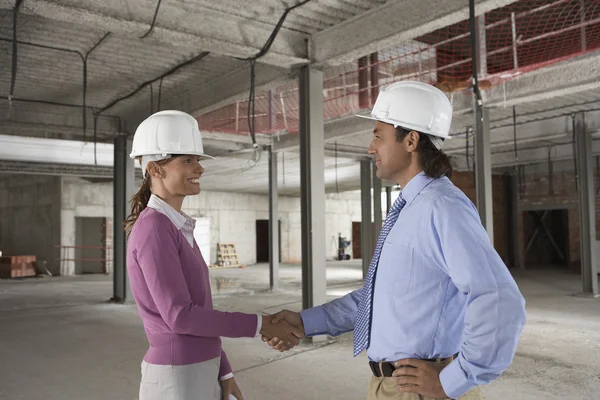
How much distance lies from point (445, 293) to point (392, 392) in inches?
Result: 14.5

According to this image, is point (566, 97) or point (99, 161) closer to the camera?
point (566, 97)

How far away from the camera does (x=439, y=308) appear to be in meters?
1.54

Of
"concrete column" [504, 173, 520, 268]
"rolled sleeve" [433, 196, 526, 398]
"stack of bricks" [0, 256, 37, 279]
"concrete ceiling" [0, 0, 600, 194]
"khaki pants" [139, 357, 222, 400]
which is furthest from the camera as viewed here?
"concrete column" [504, 173, 520, 268]

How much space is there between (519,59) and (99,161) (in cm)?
1030

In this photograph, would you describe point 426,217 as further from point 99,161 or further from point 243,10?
point 99,161

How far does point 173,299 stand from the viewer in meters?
1.74

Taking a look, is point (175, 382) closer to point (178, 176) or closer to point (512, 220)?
point (178, 176)

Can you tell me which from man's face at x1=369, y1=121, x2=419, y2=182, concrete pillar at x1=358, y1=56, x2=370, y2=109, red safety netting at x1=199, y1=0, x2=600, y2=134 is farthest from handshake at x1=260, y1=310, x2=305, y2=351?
concrete pillar at x1=358, y1=56, x2=370, y2=109

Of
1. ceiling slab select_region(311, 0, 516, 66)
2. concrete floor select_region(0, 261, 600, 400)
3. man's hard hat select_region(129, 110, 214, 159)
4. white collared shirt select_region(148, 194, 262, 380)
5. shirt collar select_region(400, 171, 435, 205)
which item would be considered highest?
ceiling slab select_region(311, 0, 516, 66)

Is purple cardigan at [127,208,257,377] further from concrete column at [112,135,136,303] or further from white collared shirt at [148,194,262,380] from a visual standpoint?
concrete column at [112,135,136,303]

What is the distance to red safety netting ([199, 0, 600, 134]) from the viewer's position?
711cm

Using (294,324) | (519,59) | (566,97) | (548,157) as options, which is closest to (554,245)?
(548,157)

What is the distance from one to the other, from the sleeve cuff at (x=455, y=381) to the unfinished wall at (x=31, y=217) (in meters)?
18.1

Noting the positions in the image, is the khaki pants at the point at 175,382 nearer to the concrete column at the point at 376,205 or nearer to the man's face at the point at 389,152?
the man's face at the point at 389,152
